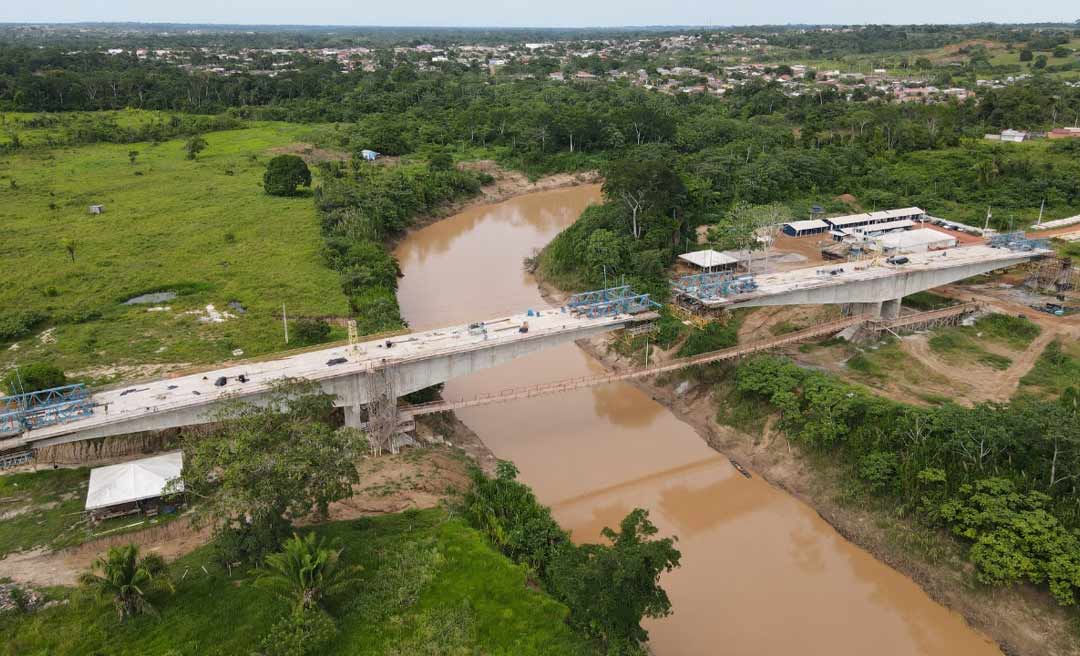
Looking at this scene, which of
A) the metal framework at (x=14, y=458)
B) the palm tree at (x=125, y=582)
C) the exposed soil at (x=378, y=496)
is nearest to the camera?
the palm tree at (x=125, y=582)

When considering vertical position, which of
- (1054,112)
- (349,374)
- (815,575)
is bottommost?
(815,575)

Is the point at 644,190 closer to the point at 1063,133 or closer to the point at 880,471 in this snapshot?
the point at 880,471

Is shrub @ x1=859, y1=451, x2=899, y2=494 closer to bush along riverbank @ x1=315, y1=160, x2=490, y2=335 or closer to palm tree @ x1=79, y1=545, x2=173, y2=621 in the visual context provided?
bush along riverbank @ x1=315, y1=160, x2=490, y2=335

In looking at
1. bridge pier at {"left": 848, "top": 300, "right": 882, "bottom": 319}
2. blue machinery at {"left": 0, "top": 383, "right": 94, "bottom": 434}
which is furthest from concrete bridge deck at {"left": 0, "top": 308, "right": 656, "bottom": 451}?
bridge pier at {"left": 848, "top": 300, "right": 882, "bottom": 319}

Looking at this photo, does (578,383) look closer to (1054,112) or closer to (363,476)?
(363,476)

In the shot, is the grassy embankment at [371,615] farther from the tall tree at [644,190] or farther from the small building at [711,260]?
the tall tree at [644,190]

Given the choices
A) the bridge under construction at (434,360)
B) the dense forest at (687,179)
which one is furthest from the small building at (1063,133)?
the bridge under construction at (434,360)

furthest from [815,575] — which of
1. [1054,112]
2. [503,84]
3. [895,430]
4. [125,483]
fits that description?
[503,84]
